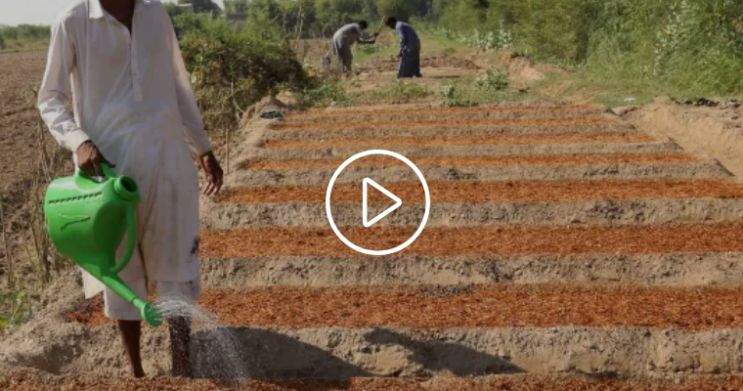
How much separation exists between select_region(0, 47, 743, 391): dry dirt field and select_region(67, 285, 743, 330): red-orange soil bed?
2 cm

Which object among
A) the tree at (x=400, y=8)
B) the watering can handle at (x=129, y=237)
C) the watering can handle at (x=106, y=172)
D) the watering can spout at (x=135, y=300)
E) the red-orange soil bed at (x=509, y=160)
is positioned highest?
the watering can handle at (x=106, y=172)

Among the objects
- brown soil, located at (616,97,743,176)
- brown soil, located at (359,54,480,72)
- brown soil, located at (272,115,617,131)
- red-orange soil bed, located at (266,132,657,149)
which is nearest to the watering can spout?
red-orange soil bed, located at (266,132,657,149)

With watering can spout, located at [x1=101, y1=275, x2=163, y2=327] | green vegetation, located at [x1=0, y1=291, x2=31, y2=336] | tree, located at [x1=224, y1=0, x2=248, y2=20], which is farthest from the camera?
tree, located at [x1=224, y1=0, x2=248, y2=20]

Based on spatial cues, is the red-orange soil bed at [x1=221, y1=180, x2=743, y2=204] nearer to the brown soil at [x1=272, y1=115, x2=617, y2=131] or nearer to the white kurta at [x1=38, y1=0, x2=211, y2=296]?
the brown soil at [x1=272, y1=115, x2=617, y2=131]

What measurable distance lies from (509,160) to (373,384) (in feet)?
17.0

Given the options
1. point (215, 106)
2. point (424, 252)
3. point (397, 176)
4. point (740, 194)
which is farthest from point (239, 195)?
point (215, 106)

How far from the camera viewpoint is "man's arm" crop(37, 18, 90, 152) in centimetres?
352

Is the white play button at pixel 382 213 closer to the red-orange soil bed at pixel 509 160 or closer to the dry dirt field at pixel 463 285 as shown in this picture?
the dry dirt field at pixel 463 285

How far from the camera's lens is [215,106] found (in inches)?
537

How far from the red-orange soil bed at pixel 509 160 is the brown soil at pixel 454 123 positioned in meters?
1.57

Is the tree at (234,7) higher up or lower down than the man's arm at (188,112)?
lower down

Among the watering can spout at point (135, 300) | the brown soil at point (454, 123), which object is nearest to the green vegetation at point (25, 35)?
the brown soil at point (454, 123)

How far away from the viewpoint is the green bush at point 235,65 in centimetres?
1438

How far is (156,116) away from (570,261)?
2.71 meters
